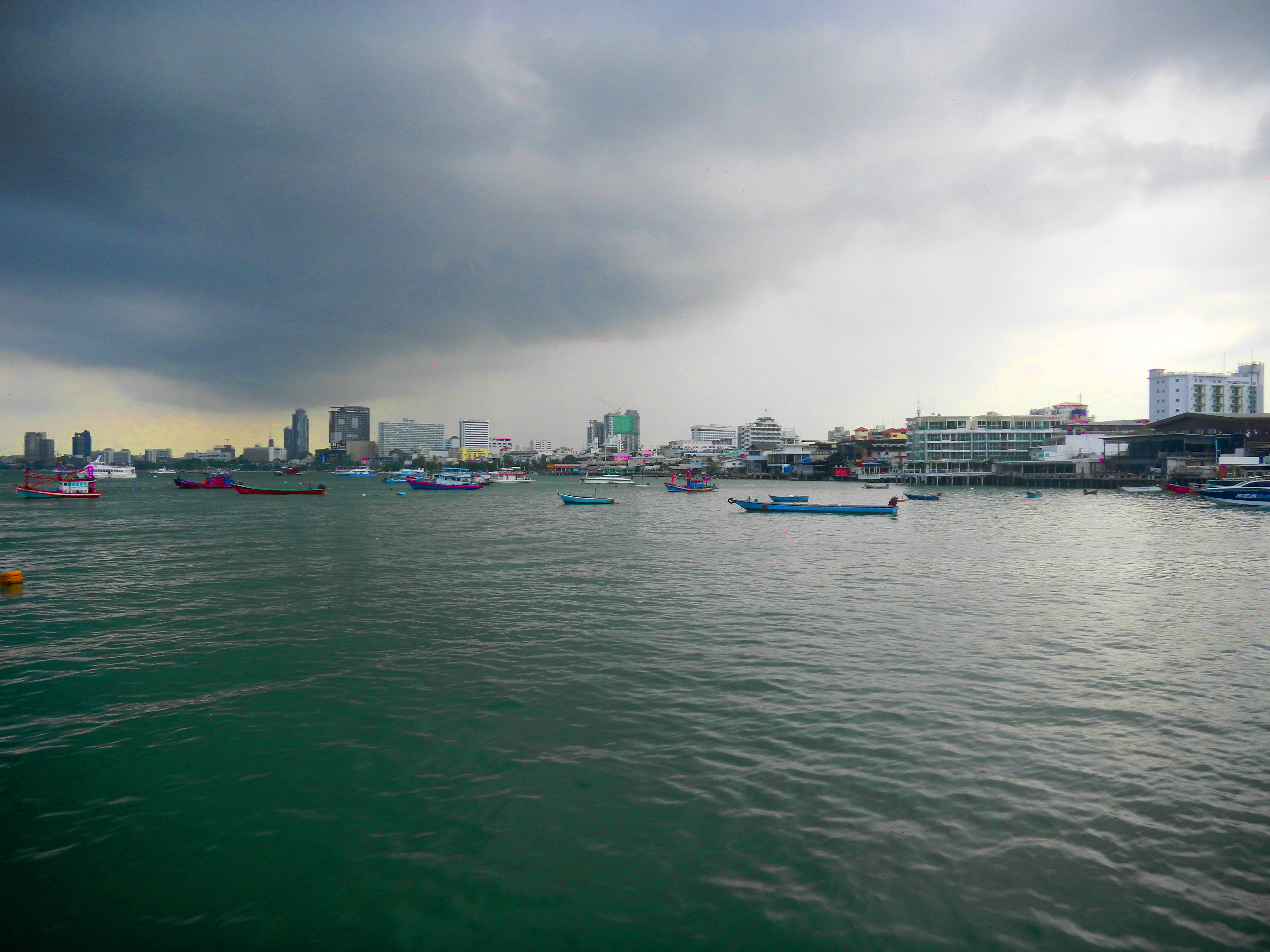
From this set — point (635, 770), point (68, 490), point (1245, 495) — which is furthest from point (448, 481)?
point (635, 770)

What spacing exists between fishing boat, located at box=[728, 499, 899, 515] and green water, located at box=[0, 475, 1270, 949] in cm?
3459

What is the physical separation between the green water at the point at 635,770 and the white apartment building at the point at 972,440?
11612 cm

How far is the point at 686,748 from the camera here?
9.43 metres

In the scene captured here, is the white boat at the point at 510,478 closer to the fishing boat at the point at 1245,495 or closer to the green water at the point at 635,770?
the fishing boat at the point at 1245,495

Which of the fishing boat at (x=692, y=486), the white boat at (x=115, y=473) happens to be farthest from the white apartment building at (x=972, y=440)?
the white boat at (x=115, y=473)

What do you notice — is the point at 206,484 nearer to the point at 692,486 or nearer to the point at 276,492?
the point at 276,492

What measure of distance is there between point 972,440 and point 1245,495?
63907mm

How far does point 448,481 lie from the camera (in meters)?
105

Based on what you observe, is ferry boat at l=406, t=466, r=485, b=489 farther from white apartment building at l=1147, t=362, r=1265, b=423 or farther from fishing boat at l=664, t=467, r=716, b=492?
white apartment building at l=1147, t=362, r=1265, b=423

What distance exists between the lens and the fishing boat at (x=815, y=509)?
2231 inches

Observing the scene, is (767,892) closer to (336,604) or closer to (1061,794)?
(1061,794)

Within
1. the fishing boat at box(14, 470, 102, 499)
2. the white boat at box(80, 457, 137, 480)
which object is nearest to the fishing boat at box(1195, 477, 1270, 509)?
the fishing boat at box(14, 470, 102, 499)

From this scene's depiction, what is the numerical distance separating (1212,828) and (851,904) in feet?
15.2

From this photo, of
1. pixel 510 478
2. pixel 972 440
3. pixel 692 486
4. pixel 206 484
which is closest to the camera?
pixel 692 486
